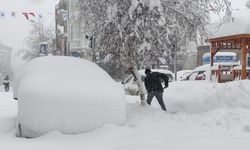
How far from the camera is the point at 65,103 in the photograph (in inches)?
361

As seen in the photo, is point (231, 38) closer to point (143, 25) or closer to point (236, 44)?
point (236, 44)

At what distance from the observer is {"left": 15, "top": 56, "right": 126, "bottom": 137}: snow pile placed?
9.12m

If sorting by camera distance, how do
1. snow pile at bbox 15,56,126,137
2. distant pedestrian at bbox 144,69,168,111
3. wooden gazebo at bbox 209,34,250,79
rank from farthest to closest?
wooden gazebo at bbox 209,34,250,79 < distant pedestrian at bbox 144,69,168,111 < snow pile at bbox 15,56,126,137

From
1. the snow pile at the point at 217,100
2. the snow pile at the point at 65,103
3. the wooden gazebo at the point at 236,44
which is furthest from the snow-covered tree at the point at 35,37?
the snow pile at the point at 65,103

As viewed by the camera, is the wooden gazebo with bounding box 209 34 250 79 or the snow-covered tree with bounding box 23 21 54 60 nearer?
the wooden gazebo with bounding box 209 34 250 79

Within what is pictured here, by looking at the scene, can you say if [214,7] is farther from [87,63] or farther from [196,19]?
[87,63]

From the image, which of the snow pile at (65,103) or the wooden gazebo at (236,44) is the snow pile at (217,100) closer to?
the wooden gazebo at (236,44)

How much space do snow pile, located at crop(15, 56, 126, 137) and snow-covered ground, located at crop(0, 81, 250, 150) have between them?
20 centimetres

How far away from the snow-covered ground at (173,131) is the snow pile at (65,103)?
0.66 feet

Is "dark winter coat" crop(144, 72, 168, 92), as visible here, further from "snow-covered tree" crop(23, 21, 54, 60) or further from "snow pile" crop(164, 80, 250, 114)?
"snow-covered tree" crop(23, 21, 54, 60)

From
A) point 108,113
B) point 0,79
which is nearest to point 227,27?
point 108,113

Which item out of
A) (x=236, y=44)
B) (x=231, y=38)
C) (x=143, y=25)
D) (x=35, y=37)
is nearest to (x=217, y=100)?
(x=143, y=25)

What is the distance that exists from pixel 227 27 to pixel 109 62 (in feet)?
25.0

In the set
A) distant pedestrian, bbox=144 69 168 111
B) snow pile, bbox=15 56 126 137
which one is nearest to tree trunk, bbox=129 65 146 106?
distant pedestrian, bbox=144 69 168 111
